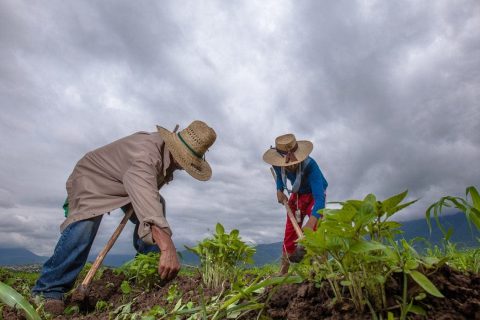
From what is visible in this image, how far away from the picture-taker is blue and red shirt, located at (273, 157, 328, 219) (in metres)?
4.84

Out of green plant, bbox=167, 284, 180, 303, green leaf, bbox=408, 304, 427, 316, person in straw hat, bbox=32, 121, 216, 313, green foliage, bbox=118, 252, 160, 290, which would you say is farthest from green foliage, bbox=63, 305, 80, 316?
green leaf, bbox=408, 304, 427, 316

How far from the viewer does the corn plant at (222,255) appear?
2.72 meters

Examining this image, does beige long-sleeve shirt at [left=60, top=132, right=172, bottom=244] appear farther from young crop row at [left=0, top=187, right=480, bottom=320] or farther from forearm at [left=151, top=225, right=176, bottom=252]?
young crop row at [left=0, top=187, right=480, bottom=320]

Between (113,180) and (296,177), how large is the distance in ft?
7.72

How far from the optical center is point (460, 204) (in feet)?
4.63

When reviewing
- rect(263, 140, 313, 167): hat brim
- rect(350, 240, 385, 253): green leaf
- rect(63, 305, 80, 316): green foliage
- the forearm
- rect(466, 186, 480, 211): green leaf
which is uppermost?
rect(263, 140, 313, 167): hat brim

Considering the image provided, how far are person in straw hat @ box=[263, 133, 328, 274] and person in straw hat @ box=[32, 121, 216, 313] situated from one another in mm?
1348

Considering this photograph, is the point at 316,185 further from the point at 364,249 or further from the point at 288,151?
the point at 364,249

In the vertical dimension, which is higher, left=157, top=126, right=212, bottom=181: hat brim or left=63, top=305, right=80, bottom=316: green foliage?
left=157, top=126, right=212, bottom=181: hat brim

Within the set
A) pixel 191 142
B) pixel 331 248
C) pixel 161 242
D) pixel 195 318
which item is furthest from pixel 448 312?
pixel 191 142

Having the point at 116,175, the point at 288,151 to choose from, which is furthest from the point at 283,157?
the point at 116,175

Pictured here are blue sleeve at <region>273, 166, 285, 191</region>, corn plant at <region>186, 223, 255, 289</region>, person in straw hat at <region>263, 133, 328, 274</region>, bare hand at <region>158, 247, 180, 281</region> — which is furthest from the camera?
blue sleeve at <region>273, 166, 285, 191</region>

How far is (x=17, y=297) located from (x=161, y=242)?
1159mm

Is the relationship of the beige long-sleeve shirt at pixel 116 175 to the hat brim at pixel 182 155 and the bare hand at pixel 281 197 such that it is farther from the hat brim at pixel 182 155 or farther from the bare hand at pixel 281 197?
the bare hand at pixel 281 197
